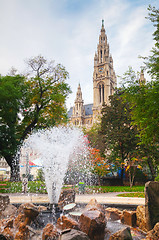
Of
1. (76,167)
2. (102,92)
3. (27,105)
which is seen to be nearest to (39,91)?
(27,105)

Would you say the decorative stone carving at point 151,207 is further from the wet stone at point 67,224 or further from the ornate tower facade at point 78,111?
the ornate tower facade at point 78,111

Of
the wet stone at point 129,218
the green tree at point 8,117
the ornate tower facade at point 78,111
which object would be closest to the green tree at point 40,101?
the green tree at point 8,117

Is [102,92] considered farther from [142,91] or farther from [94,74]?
[142,91]

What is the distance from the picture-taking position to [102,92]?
88500 mm

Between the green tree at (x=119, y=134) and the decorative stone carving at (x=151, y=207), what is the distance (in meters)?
19.0

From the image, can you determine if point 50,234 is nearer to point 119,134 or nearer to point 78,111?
point 119,134

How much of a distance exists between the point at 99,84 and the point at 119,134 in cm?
6790

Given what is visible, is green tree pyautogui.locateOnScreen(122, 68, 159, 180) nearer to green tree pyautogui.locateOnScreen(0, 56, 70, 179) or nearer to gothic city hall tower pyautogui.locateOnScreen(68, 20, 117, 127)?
green tree pyautogui.locateOnScreen(0, 56, 70, 179)

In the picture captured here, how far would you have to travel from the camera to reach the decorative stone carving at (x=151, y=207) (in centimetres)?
489

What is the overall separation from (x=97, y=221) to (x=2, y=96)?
54.4ft

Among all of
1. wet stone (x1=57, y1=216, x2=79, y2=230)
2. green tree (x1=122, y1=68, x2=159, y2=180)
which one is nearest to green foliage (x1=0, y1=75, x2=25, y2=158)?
green tree (x1=122, y1=68, x2=159, y2=180)

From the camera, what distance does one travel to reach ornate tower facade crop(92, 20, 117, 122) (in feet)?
284

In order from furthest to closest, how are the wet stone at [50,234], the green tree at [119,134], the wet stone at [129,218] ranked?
the green tree at [119,134] → the wet stone at [129,218] → the wet stone at [50,234]

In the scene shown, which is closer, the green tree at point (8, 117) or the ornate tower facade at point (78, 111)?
the green tree at point (8, 117)
